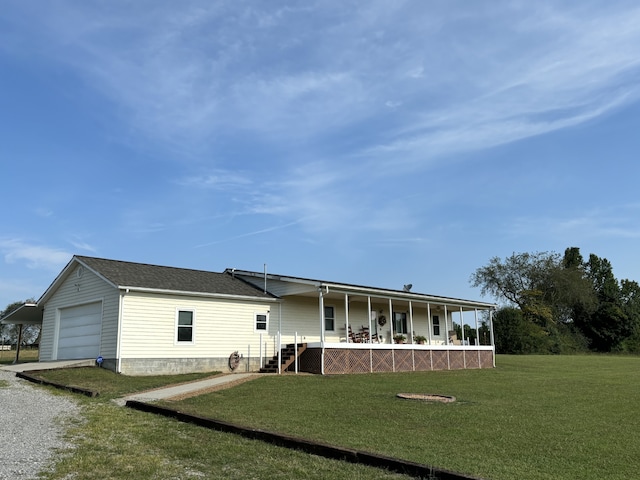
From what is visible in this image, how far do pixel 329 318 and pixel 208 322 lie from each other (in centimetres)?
632

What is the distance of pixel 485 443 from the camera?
716 centimetres

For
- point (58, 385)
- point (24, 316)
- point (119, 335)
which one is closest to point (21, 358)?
point (24, 316)

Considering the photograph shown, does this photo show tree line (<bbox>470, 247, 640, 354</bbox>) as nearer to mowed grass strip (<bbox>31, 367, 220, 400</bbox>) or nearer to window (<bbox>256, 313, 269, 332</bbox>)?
window (<bbox>256, 313, 269, 332</bbox>)

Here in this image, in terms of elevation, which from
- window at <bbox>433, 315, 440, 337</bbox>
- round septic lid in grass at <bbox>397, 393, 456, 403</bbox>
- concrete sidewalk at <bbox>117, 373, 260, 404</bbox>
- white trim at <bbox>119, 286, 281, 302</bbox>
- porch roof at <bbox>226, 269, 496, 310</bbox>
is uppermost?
porch roof at <bbox>226, 269, 496, 310</bbox>

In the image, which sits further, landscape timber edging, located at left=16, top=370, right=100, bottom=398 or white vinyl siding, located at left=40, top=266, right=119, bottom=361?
white vinyl siding, located at left=40, top=266, right=119, bottom=361

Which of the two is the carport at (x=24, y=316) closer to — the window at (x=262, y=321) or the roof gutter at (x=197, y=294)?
the roof gutter at (x=197, y=294)

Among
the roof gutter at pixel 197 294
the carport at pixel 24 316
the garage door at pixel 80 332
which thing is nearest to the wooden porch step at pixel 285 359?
the roof gutter at pixel 197 294

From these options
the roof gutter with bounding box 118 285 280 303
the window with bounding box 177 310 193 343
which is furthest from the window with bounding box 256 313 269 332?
the window with bounding box 177 310 193 343

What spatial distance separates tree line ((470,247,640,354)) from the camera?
170 ft

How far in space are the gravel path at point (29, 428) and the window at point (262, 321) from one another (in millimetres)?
8915

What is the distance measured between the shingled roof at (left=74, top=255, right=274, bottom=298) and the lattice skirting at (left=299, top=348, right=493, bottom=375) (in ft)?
11.7

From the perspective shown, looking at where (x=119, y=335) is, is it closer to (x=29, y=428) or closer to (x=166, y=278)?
(x=166, y=278)

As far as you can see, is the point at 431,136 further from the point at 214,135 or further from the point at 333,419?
the point at 333,419

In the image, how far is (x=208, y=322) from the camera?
1928cm
